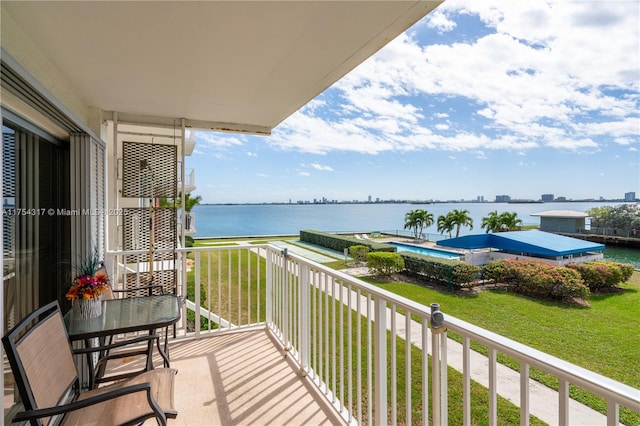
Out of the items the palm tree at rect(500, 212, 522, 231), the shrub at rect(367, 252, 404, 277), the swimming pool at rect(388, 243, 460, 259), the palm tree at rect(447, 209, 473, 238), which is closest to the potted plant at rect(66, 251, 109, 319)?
the shrub at rect(367, 252, 404, 277)

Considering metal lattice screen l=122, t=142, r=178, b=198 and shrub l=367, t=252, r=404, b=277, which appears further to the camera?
shrub l=367, t=252, r=404, b=277

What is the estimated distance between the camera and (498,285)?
1131 centimetres

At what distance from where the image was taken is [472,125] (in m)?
43.8

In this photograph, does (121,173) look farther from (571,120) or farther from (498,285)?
(571,120)

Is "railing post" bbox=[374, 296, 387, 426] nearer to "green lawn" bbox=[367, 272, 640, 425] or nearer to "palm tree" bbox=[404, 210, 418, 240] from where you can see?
"green lawn" bbox=[367, 272, 640, 425]

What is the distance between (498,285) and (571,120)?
31.3 m

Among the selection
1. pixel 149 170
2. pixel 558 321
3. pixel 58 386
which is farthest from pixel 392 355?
pixel 558 321

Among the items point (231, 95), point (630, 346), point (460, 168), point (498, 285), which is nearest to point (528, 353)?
point (231, 95)

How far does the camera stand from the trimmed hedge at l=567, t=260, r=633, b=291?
10.4m

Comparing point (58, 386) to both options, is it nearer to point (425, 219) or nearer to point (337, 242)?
point (337, 242)

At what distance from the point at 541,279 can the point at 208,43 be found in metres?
11.2

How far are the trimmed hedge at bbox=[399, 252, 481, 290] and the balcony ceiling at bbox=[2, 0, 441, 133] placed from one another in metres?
8.94

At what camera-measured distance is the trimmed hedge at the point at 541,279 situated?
9414 mm

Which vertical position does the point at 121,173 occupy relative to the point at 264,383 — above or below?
above
